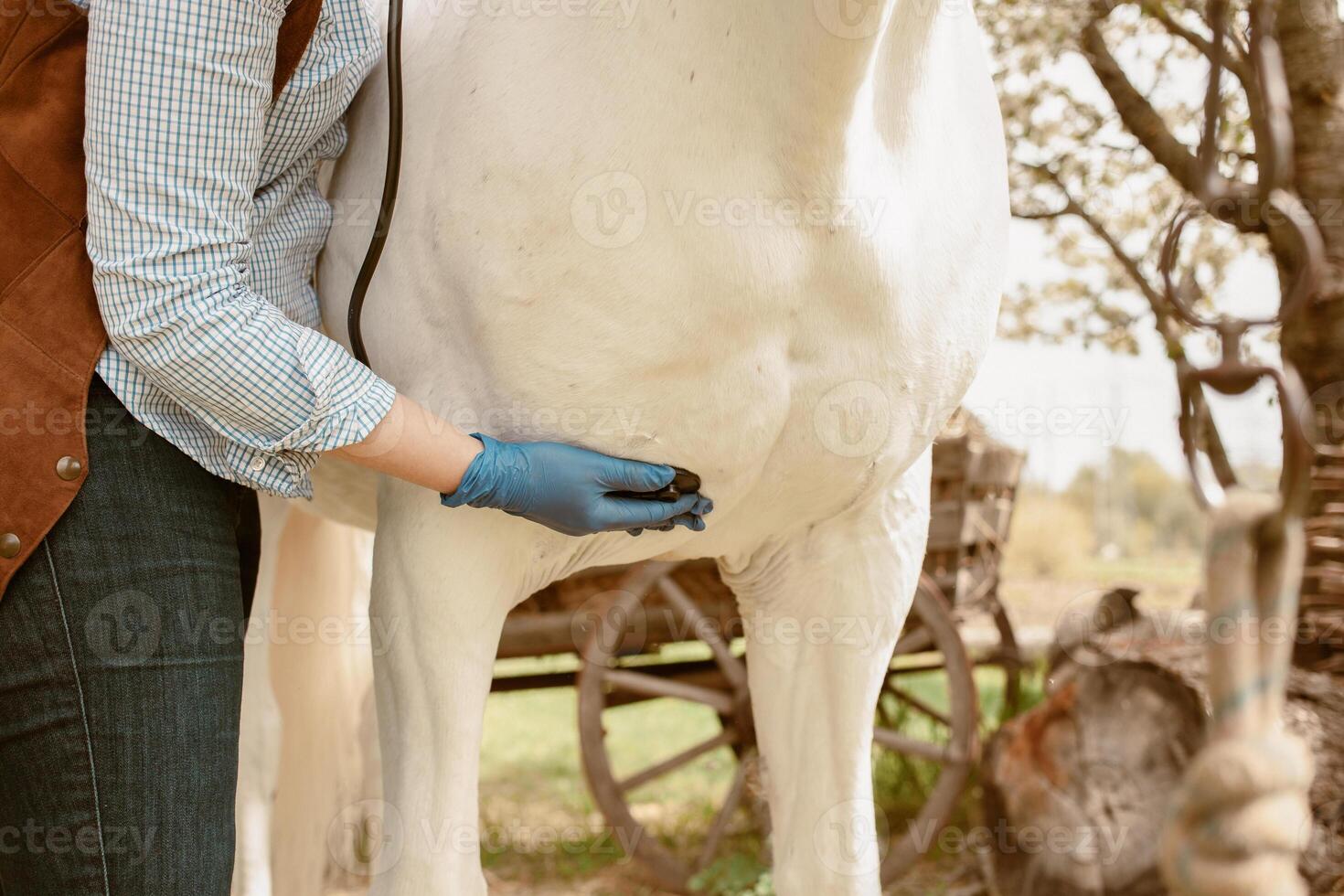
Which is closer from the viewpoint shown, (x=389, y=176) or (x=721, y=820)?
(x=389, y=176)

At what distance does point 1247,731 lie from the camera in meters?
0.50

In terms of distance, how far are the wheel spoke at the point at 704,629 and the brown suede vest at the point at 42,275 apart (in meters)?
1.97

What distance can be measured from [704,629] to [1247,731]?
7.92 ft

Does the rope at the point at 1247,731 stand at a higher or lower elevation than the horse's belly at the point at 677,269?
lower

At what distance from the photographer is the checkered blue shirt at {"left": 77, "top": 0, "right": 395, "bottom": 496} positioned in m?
0.89

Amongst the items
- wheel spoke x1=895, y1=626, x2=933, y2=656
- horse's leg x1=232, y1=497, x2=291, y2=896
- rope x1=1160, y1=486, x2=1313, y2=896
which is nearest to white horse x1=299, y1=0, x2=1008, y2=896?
rope x1=1160, y1=486, x2=1313, y2=896

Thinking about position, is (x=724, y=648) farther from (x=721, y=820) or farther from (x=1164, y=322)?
(x=1164, y=322)

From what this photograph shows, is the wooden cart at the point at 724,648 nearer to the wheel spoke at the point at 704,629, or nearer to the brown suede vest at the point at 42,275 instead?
the wheel spoke at the point at 704,629

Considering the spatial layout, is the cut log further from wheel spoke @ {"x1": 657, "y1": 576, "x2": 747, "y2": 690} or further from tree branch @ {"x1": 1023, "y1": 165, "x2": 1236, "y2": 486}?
wheel spoke @ {"x1": 657, "y1": 576, "x2": 747, "y2": 690}

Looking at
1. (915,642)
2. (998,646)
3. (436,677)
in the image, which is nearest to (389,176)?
(436,677)

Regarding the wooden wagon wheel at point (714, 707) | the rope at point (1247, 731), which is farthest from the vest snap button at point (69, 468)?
the wooden wagon wheel at point (714, 707)

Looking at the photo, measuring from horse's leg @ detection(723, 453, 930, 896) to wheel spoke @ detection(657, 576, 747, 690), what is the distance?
153 centimetres

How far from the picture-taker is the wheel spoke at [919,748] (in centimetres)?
285

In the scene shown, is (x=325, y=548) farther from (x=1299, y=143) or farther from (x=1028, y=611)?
(x=1028, y=611)
